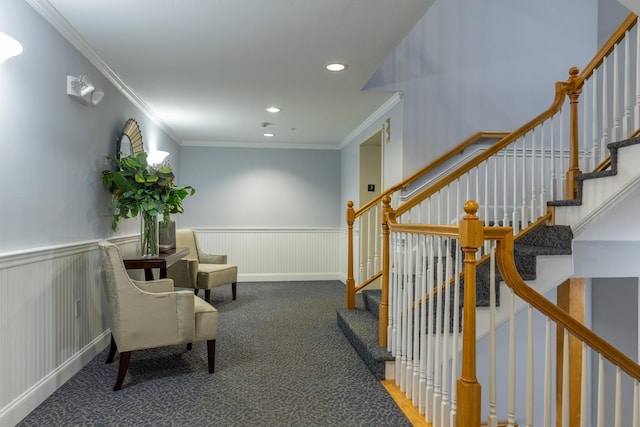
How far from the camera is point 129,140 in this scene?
395 centimetres

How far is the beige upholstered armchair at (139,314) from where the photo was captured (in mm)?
2607

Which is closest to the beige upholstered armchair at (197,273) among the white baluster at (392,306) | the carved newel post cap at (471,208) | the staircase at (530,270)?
the staircase at (530,270)

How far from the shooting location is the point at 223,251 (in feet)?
22.2

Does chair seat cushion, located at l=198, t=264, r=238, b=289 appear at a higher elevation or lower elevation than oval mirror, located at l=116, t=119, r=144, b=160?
lower

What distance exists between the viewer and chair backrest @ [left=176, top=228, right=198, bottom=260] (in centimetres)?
534

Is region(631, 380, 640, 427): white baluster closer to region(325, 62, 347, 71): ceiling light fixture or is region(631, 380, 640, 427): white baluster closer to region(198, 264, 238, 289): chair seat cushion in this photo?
region(325, 62, 347, 71): ceiling light fixture

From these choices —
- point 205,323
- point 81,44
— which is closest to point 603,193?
point 205,323

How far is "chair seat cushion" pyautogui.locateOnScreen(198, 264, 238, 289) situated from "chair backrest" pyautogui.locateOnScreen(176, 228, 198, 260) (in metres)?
0.21

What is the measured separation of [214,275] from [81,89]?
2.61 m

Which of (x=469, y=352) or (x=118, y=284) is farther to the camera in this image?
(x=118, y=284)

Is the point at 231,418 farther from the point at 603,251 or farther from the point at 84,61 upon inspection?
the point at 603,251

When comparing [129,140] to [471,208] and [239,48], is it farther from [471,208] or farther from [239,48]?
[471,208]

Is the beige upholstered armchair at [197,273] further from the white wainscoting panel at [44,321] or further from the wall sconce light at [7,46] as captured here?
the wall sconce light at [7,46]

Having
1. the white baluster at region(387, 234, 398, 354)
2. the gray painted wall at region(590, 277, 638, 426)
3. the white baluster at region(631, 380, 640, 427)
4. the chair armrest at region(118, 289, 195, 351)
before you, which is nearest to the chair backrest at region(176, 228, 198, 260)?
the chair armrest at region(118, 289, 195, 351)
